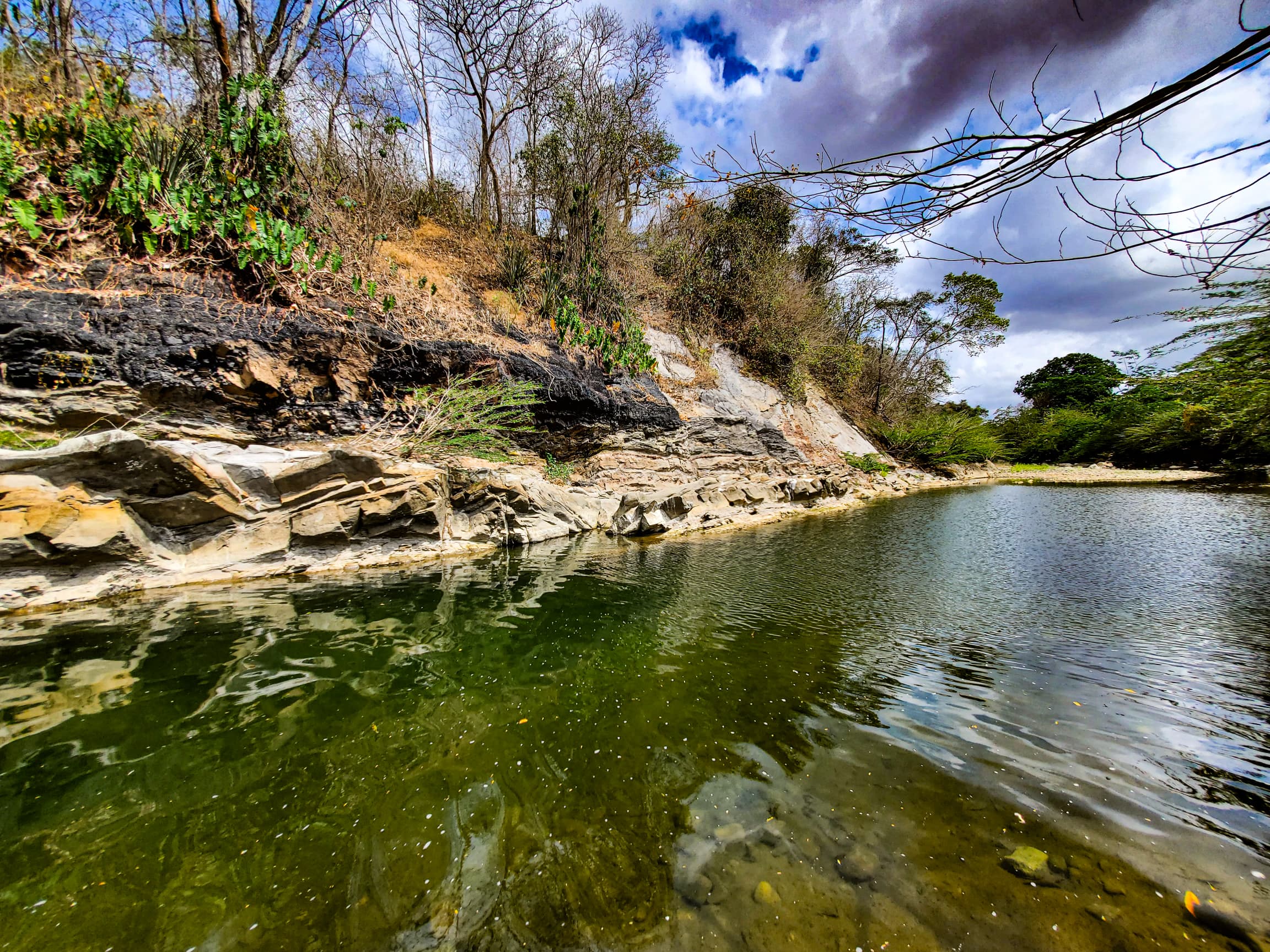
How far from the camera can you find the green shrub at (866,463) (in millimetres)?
15469

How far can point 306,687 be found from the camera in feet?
8.00

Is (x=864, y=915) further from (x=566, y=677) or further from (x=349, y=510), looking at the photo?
(x=349, y=510)

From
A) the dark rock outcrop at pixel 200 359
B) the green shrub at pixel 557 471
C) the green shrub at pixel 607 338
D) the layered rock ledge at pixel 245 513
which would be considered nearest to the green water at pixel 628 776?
the layered rock ledge at pixel 245 513

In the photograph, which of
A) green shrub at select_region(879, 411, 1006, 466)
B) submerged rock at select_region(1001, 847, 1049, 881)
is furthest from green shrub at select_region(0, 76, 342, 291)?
green shrub at select_region(879, 411, 1006, 466)

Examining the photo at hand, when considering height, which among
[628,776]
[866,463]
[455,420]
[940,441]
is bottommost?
[628,776]

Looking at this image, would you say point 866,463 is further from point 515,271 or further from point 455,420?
point 455,420

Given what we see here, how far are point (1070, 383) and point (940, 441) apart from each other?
20305 millimetres

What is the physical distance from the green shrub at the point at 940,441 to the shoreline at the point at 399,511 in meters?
8.35

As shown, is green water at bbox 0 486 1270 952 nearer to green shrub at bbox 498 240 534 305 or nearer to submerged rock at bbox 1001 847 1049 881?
submerged rock at bbox 1001 847 1049 881

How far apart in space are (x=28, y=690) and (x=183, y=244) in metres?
6.32

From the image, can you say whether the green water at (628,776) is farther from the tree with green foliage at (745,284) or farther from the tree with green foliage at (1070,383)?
the tree with green foliage at (1070,383)

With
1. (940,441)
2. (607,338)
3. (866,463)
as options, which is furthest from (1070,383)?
(607,338)

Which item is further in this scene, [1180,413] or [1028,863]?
[1180,413]

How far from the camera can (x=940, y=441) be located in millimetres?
18031
